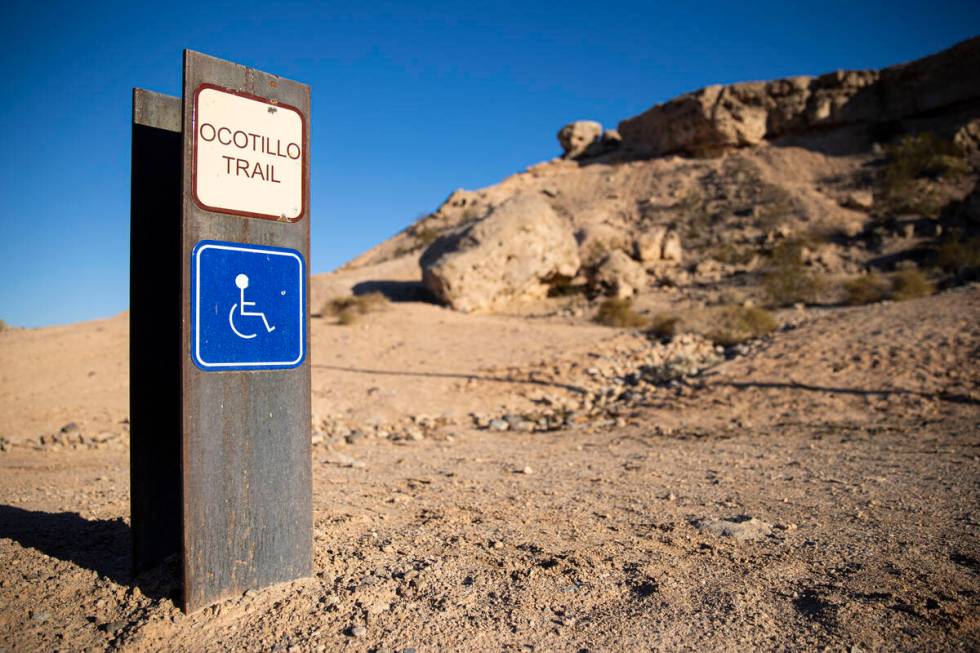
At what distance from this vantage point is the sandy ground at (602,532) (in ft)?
6.32

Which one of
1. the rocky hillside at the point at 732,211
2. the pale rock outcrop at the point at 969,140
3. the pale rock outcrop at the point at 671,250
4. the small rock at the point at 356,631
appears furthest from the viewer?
the pale rock outcrop at the point at 969,140

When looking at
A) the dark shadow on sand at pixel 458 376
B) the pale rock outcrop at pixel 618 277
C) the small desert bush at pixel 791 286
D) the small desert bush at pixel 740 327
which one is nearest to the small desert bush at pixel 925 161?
the small desert bush at pixel 791 286

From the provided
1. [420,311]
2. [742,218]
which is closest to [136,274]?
[420,311]

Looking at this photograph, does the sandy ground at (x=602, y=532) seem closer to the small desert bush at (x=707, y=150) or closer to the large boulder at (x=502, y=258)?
the large boulder at (x=502, y=258)

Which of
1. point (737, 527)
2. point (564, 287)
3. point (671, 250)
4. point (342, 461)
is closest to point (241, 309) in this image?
point (737, 527)

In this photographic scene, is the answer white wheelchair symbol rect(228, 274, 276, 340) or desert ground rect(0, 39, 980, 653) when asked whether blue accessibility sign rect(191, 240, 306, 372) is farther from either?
desert ground rect(0, 39, 980, 653)

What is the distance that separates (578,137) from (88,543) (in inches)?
1735

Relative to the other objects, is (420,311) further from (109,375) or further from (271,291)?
(271,291)

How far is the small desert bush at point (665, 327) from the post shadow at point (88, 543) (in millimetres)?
10966

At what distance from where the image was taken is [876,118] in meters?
33.0

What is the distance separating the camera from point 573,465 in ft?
16.0

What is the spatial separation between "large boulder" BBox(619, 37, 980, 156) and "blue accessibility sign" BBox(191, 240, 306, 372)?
1500 inches

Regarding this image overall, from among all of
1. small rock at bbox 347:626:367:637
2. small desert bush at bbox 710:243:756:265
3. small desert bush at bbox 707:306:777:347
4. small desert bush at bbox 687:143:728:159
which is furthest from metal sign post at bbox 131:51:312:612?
small desert bush at bbox 687:143:728:159

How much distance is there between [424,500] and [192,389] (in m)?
1.97
